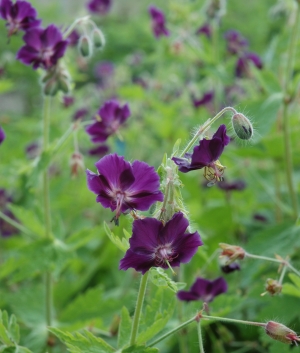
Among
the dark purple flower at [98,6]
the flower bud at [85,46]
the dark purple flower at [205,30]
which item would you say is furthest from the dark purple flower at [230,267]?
the dark purple flower at [205,30]

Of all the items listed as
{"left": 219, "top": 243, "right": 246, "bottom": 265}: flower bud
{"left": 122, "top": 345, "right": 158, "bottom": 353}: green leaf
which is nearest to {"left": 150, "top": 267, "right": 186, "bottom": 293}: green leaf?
{"left": 122, "top": 345, "right": 158, "bottom": 353}: green leaf

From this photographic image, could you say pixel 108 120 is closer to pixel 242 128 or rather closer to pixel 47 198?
pixel 47 198

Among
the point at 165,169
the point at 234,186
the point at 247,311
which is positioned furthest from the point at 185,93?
the point at 165,169

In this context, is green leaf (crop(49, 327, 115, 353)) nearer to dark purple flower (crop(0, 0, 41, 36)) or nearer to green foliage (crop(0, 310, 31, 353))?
green foliage (crop(0, 310, 31, 353))

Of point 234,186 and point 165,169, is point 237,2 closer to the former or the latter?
point 234,186

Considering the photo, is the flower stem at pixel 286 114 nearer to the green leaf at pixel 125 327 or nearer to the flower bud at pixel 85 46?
the flower bud at pixel 85 46

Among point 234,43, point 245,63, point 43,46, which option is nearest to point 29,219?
point 43,46
